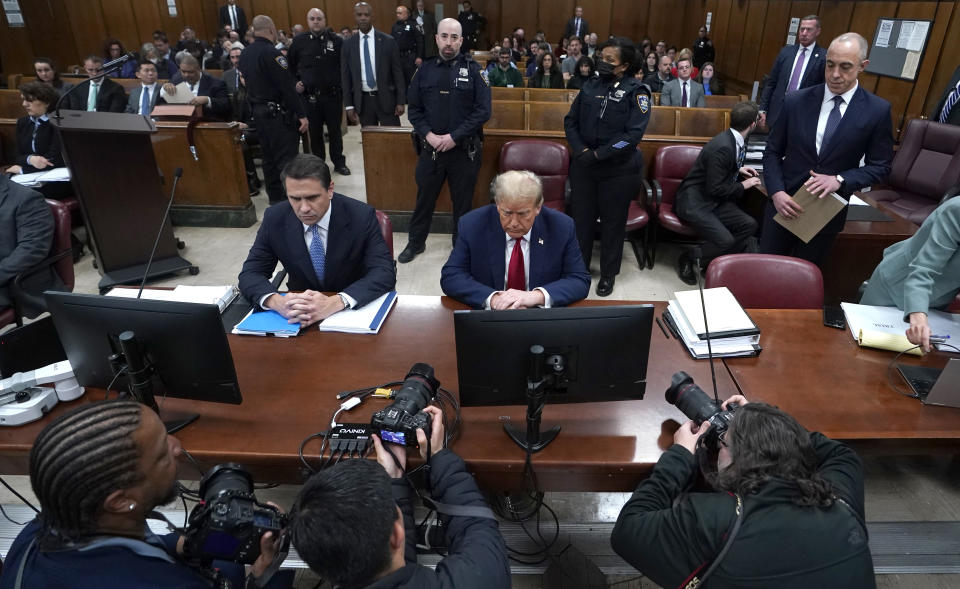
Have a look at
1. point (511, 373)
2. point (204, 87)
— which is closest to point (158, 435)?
point (511, 373)

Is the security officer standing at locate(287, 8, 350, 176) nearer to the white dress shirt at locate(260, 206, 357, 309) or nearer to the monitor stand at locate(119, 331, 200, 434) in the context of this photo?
the white dress shirt at locate(260, 206, 357, 309)

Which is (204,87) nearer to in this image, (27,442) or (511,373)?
(27,442)

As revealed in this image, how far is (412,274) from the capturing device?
421 cm

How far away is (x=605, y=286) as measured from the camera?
3.96 m

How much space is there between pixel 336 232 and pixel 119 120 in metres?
2.11

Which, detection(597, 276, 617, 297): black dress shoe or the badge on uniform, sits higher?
the badge on uniform

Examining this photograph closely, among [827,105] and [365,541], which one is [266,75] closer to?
[827,105]

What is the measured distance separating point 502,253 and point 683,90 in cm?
511

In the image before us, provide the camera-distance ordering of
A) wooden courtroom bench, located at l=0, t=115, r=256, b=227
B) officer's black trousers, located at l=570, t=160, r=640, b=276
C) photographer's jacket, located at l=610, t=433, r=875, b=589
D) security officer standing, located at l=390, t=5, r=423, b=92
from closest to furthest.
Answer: photographer's jacket, located at l=610, t=433, r=875, b=589
officer's black trousers, located at l=570, t=160, r=640, b=276
wooden courtroom bench, located at l=0, t=115, r=256, b=227
security officer standing, located at l=390, t=5, r=423, b=92

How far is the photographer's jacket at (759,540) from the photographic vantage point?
1.14m

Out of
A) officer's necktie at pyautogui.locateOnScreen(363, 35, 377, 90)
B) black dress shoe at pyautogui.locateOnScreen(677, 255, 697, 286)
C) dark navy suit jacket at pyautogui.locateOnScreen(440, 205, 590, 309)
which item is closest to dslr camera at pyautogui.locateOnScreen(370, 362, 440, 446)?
dark navy suit jacket at pyautogui.locateOnScreen(440, 205, 590, 309)

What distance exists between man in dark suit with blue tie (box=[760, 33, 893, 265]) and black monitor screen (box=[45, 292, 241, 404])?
2752 mm

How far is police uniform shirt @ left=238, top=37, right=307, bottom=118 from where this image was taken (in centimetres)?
472

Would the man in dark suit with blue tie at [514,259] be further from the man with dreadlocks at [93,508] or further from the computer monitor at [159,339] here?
the man with dreadlocks at [93,508]
